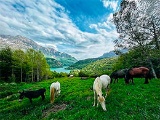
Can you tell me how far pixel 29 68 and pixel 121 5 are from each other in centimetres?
5542

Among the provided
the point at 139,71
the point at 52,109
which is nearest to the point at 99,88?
the point at 52,109

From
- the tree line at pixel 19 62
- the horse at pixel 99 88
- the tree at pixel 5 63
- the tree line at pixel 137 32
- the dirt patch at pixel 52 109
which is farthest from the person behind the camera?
the tree at pixel 5 63

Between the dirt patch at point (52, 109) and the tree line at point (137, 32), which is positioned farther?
the tree line at point (137, 32)

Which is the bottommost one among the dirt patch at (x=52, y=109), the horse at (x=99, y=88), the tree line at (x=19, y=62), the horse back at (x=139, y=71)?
the dirt patch at (x=52, y=109)

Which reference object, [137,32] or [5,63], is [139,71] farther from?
[5,63]

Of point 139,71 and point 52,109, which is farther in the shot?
point 139,71

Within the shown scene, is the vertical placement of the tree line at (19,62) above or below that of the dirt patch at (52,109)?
above

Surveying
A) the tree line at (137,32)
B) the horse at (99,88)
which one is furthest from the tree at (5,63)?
the horse at (99,88)

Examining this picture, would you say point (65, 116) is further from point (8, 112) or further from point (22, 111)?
point (8, 112)

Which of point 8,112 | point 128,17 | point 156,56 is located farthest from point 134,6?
point 8,112

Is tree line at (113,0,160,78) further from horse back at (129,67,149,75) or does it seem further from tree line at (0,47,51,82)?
tree line at (0,47,51,82)

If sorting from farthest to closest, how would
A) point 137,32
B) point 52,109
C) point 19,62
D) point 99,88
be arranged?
point 19,62 → point 137,32 → point 52,109 → point 99,88

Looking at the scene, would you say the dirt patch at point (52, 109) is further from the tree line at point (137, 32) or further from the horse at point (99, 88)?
the tree line at point (137, 32)

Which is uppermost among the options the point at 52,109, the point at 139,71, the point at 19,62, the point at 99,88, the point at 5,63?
the point at 5,63
